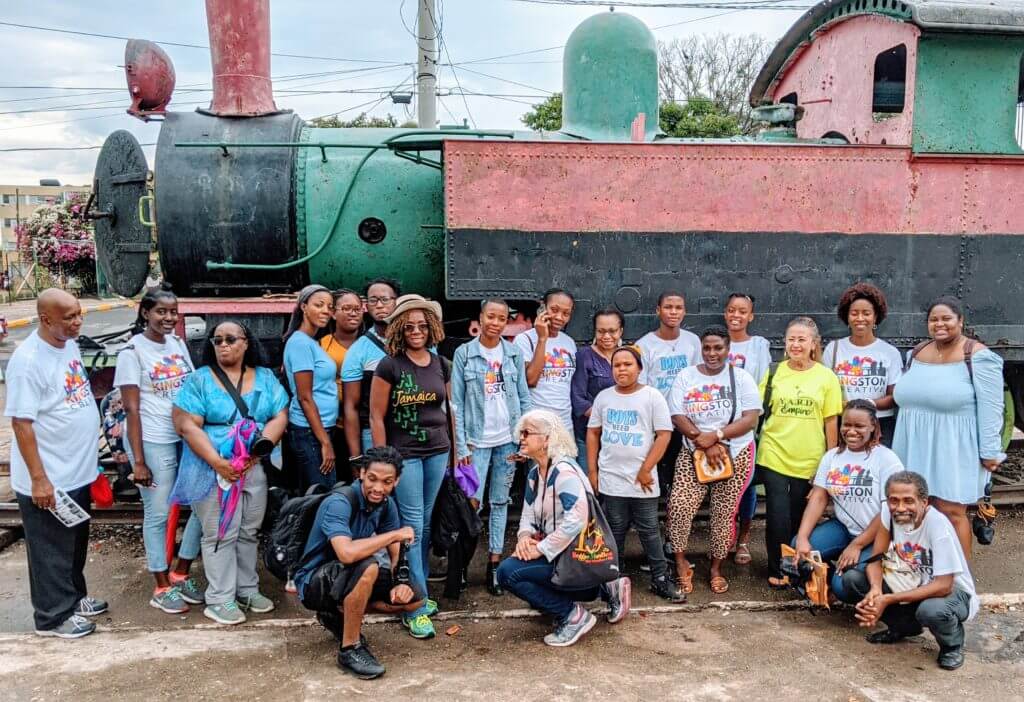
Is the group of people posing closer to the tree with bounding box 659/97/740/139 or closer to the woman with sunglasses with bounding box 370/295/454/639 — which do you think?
the woman with sunglasses with bounding box 370/295/454/639

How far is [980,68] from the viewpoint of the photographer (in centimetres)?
489

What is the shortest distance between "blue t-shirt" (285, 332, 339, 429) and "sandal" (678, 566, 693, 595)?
1.96 meters

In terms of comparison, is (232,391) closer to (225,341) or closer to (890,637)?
(225,341)

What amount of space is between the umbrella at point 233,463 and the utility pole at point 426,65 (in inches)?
340

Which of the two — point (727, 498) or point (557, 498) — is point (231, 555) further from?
point (727, 498)

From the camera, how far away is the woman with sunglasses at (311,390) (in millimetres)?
4016

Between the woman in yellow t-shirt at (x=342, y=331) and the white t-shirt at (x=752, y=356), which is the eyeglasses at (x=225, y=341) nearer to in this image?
the woman in yellow t-shirt at (x=342, y=331)

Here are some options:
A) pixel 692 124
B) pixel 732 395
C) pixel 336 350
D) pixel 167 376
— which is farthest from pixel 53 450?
pixel 692 124

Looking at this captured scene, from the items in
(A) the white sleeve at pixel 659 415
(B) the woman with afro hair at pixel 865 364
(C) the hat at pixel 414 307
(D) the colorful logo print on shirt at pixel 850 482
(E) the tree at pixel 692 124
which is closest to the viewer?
(C) the hat at pixel 414 307

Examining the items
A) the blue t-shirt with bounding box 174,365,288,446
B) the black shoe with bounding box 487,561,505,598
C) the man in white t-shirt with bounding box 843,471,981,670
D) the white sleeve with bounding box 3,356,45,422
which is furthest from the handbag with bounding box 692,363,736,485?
the white sleeve with bounding box 3,356,45,422

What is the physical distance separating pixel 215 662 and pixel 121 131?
358 centimetres

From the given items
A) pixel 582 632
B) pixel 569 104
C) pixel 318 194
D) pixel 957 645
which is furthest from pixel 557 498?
pixel 569 104

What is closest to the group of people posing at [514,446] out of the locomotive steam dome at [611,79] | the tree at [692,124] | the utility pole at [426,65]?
the locomotive steam dome at [611,79]

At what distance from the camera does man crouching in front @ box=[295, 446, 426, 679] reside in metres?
3.34
